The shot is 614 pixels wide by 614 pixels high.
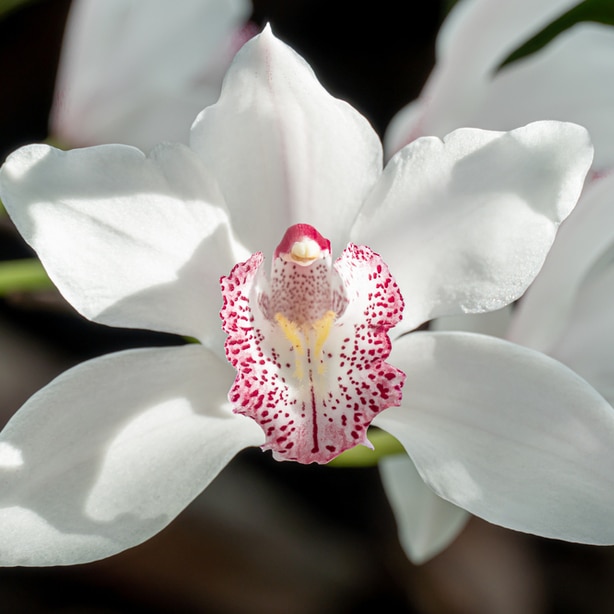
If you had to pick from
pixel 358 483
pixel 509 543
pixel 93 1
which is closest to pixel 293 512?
pixel 358 483

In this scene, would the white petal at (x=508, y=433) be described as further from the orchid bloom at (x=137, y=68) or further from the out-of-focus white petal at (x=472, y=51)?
the orchid bloom at (x=137, y=68)

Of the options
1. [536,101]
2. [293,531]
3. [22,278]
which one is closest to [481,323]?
[536,101]

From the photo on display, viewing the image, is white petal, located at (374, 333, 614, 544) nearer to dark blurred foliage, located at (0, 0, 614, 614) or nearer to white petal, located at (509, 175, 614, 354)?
white petal, located at (509, 175, 614, 354)

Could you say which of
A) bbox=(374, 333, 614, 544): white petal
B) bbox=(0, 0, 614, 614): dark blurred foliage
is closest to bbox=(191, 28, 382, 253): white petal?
bbox=(374, 333, 614, 544): white petal

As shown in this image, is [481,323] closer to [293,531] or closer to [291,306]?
[291,306]

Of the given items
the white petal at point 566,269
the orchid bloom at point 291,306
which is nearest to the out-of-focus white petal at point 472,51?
the white petal at point 566,269

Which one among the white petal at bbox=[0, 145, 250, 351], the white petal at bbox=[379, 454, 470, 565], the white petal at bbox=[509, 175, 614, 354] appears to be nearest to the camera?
the white petal at bbox=[0, 145, 250, 351]
